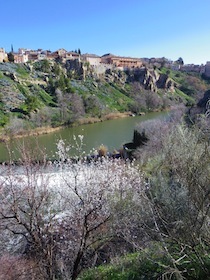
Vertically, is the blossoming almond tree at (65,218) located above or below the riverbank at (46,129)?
above

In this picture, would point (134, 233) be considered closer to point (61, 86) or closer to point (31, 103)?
point (31, 103)

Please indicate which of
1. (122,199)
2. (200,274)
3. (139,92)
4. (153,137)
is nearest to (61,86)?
(139,92)

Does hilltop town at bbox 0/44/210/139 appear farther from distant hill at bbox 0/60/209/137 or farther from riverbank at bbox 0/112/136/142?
riverbank at bbox 0/112/136/142

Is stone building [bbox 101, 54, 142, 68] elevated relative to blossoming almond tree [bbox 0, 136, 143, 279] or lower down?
elevated

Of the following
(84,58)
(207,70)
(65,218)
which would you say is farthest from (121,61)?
(65,218)

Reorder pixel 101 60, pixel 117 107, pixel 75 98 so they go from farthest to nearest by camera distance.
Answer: pixel 101 60 < pixel 117 107 < pixel 75 98

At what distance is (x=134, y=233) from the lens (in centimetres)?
863

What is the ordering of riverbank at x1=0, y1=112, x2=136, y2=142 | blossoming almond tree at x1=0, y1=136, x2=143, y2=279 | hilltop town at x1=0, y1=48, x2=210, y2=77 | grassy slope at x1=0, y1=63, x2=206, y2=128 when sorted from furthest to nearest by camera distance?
hilltop town at x1=0, y1=48, x2=210, y2=77, grassy slope at x1=0, y1=63, x2=206, y2=128, riverbank at x1=0, y1=112, x2=136, y2=142, blossoming almond tree at x1=0, y1=136, x2=143, y2=279

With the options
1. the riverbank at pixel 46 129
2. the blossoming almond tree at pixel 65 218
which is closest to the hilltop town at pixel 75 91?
the riverbank at pixel 46 129

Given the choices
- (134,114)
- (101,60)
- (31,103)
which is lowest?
(134,114)

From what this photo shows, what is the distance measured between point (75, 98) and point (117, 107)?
38.0ft

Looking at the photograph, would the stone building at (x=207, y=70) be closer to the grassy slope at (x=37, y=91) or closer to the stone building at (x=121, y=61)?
the stone building at (x=121, y=61)

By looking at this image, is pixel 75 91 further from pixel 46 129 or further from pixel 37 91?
pixel 46 129

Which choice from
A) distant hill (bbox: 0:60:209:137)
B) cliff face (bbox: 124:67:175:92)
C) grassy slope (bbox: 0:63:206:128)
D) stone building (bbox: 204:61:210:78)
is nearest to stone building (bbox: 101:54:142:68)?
distant hill (bbox: 0:60:209:137)
